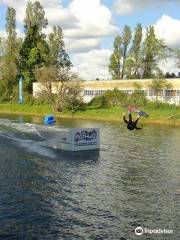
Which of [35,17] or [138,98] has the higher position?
[35,17]

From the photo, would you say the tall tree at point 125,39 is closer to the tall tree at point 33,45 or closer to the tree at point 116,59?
the tree at point 116,59

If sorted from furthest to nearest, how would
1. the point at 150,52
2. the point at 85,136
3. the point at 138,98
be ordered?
the point at 150,52 → the point at 138,98 → the point at 85,136

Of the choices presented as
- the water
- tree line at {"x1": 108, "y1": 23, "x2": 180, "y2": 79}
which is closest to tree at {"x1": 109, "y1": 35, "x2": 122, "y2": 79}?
tree line at {"x1": 108, "y1": 23, "x2": 180, "y2": 79}

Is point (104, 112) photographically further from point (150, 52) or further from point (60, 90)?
point (150, 52)

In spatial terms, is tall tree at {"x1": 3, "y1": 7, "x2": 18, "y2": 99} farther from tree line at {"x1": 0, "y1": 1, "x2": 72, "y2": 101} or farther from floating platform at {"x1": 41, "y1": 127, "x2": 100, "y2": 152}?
floating platform at {"x1": 41, "y1": 127, "x2": 100, "y2": 152}

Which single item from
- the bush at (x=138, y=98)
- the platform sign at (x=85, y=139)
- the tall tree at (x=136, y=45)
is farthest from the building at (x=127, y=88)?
the platform sign at (x=85, y=139)

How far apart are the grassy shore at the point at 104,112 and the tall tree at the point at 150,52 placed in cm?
2720

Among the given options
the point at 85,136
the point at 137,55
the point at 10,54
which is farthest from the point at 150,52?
the point at 85,136

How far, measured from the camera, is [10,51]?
140m

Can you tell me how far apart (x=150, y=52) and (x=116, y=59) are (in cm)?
1650

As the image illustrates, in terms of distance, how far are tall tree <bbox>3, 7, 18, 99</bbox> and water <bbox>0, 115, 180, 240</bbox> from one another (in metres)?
89.8

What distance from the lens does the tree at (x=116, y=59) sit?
14150 cm

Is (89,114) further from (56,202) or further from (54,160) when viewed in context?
(56,202)

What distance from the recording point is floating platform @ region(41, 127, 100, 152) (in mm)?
48906
